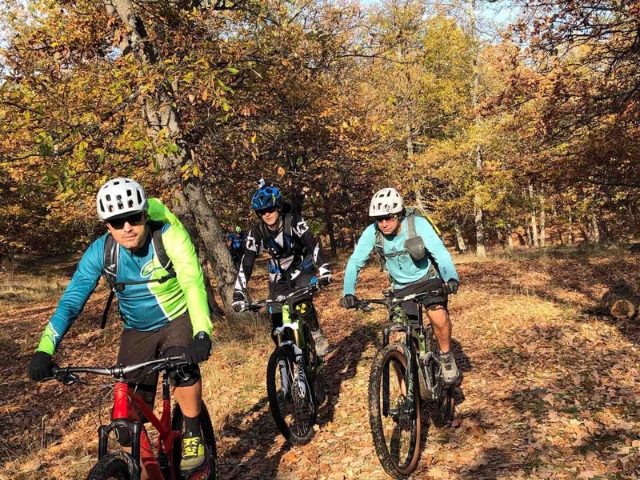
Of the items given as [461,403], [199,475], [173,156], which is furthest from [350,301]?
Result: [173,156]

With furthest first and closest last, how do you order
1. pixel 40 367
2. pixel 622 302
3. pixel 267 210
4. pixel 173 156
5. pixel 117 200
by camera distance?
1. pixel 173 156
2. pixel 622 302
3. pixel 267 210
4. pixel 117 200
5. pixel 40 367

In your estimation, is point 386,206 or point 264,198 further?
point 264,198

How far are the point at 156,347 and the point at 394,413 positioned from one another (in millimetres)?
2224

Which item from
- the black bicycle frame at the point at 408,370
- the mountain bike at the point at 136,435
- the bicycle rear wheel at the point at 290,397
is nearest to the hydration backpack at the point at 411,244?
the black bicycle frame at the point at 408,370

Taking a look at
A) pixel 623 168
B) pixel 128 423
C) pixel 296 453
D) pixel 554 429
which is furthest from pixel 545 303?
pixel 128 423

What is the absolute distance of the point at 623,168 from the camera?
1116 centimetres

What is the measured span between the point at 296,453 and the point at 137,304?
2.82 metres

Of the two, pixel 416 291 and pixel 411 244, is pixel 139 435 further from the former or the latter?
pixel 416 291

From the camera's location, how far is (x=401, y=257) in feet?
17.0

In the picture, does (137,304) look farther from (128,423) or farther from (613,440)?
(613,440)

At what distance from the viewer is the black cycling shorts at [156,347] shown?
3.54 m

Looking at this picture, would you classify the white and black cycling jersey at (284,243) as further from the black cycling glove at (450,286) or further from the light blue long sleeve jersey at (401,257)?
the black cycling glove at (450,286)

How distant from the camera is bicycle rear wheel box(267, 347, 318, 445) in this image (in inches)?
200

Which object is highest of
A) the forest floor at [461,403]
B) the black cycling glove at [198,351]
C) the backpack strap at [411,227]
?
the backpack strap at [411,227]
